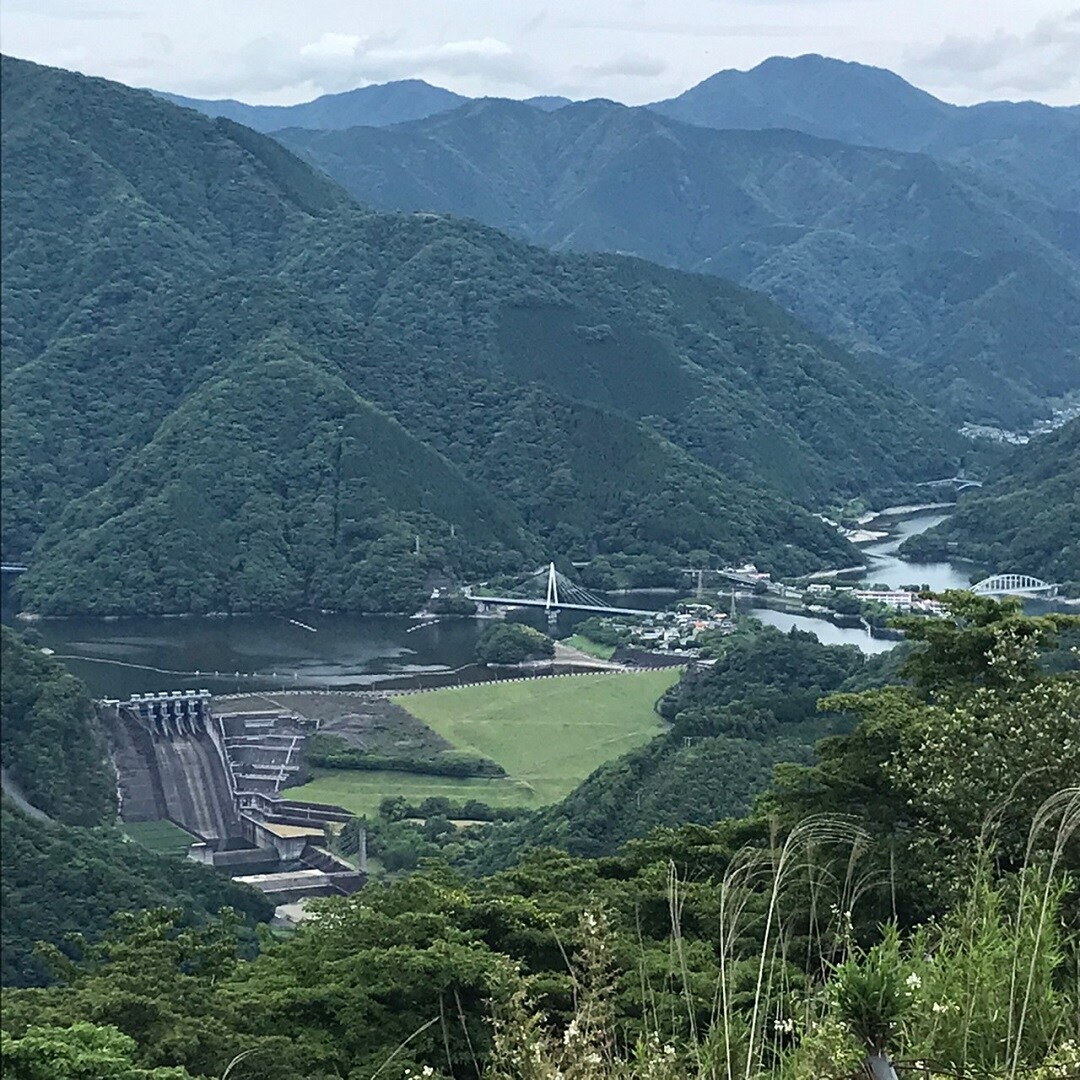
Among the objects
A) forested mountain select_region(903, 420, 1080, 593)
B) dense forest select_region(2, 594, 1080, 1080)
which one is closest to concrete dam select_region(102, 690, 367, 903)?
dense forest select_region(2, 594, 1080, 1080)

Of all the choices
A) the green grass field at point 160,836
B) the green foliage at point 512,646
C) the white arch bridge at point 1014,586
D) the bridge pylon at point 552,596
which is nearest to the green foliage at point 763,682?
the green foliage at point 512,646

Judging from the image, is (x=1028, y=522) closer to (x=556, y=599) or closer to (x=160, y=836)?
(x=556, y=599)

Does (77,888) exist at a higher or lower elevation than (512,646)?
higher

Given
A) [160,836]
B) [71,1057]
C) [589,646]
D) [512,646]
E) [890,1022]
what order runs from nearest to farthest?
1. [890,1022]
2. [71,1057]
3. [160,836]
4. [512,646]
5. [589,646]

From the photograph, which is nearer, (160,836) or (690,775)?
(690,775)

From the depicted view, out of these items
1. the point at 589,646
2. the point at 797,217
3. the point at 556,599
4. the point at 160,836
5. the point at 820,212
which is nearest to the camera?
the point at 160,836

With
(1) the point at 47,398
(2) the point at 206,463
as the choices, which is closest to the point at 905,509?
(2) the point at 206,463

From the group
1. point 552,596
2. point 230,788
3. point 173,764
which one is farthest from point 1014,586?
point 230,788
